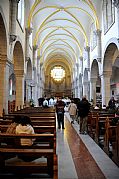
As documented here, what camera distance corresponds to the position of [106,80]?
16.6 m

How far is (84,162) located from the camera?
5520 mm

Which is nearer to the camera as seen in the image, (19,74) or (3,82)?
(3,82)

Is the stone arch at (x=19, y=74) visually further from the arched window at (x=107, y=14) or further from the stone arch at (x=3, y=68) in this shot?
the arched window at (x=107, y=14)

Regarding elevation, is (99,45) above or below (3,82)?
above

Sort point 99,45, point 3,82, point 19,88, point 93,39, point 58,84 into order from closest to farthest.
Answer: point 3,82 < point 19,88 < point 99,45 < point 93,39 < point 58,84

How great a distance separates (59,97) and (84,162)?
10399 mm

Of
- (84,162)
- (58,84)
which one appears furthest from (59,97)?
(58,84)

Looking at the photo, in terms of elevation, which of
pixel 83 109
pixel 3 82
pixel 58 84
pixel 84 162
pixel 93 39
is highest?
pixel 93 39

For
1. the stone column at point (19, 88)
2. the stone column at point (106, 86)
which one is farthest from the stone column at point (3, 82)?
the stone column at point (106, 86)

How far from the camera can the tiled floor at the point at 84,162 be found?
4.58 metres

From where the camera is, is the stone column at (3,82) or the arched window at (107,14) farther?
the arched window at (107,14)

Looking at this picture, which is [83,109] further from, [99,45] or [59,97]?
[99,45]

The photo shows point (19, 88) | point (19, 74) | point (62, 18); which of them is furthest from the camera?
point (62, 18)

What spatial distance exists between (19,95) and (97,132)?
9144 mm
